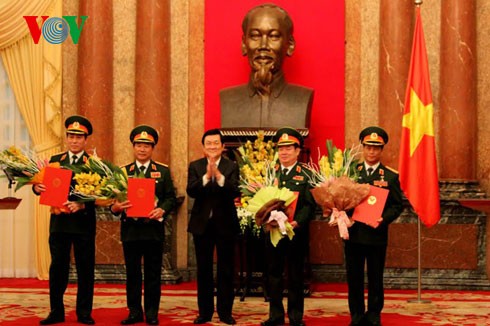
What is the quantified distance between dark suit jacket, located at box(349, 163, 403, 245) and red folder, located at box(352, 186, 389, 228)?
98 mm

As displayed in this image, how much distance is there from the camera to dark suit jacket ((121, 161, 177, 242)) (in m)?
6.64

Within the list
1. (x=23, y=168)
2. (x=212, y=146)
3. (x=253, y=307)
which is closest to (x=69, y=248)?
(x=23, y=168)

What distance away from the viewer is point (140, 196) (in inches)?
258

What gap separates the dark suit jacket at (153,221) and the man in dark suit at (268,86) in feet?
7.71

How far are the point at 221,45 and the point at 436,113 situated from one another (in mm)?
2548

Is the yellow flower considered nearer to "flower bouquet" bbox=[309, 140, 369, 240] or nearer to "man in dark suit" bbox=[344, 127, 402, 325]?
"flower bouquet" bbox=[309, 140, 369, 240]

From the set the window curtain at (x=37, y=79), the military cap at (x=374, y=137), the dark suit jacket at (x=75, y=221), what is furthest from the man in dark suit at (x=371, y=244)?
the window curtain at (x=37, y=79)

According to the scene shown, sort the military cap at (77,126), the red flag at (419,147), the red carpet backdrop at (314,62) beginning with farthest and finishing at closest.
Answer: the red carpet backdrop at (314,62)
the red flag at (419,147)
the military cap at (77,126)

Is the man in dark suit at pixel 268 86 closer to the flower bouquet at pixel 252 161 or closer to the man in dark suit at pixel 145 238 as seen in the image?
the flower bouquet at pixel 252 161

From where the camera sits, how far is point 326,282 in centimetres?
944

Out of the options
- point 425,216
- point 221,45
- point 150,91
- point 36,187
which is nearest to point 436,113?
point 425,216

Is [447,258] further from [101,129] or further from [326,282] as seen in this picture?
Result: [101,129]

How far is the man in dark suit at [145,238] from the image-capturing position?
6.62 m

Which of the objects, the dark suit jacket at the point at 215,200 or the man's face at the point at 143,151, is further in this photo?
the man's face at the point at 143,151
